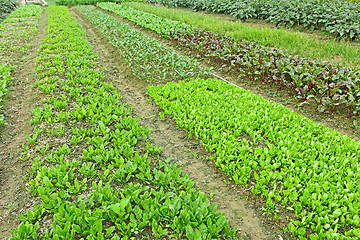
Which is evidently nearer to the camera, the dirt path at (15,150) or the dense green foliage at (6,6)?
the dirt path at (15,150)

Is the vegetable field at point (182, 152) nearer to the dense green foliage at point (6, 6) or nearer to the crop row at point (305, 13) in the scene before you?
the crop row at point (305, 13)

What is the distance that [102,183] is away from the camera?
359cm

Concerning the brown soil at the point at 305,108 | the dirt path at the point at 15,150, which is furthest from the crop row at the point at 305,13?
the dirt path at the point at 15,150

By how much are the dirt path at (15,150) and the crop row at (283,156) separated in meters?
2.96

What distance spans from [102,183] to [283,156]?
9.18 ft

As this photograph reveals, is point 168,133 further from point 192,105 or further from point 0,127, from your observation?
point 0,127

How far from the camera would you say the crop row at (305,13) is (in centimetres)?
997

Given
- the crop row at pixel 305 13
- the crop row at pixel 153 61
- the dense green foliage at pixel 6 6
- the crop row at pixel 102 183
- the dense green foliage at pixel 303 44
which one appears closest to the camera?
the crop row at pixel 102 183

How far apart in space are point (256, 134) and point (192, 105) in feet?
5.61

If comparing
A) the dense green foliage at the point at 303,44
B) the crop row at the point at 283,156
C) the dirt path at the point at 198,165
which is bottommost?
the dirt path at the point at 198,165

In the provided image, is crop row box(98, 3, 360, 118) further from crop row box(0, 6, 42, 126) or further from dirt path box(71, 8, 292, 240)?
crop row box(0, 6, 42, 126)

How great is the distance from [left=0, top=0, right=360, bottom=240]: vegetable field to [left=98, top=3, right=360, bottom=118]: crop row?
0.14 ft

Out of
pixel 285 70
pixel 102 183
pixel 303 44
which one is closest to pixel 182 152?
pixel 102 183

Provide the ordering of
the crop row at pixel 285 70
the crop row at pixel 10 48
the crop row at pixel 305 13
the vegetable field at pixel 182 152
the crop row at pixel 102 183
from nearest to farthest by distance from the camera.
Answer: the crop row at pixel 102 183, the vegetable field at pixel 182 152, the crop row at pixel 285 70, the crop row at pixel 10 48, the crop row at pixel 305 13
